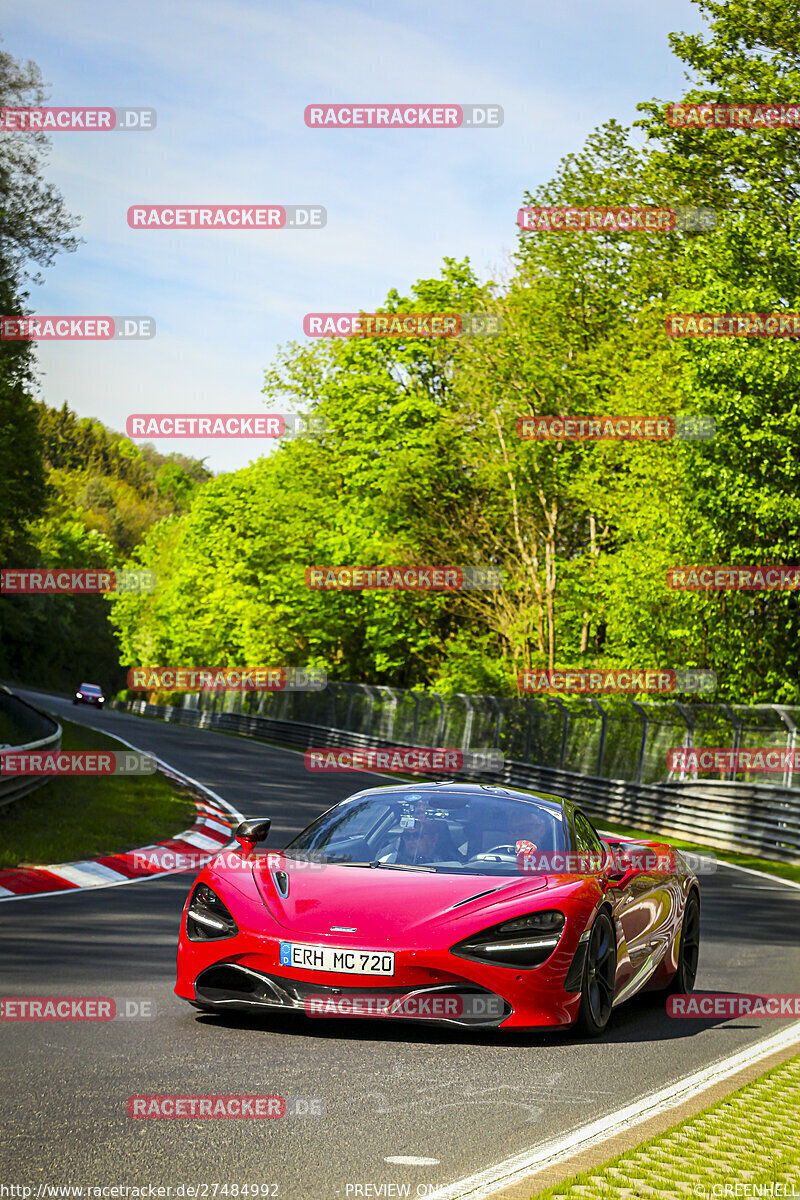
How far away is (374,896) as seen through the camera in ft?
23.7

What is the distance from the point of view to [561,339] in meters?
41.5

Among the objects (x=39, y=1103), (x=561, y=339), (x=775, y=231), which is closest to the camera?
(x=39, y=1103)

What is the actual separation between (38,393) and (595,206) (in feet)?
55.2

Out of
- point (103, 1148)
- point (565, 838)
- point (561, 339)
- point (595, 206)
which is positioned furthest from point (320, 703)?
point (103, 1148)

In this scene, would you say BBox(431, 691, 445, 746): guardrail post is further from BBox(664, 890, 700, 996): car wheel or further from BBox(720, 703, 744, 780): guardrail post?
BBox(664, 890, 700, 996): car wheel

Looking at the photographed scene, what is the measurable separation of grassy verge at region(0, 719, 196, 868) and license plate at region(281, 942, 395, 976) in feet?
28.1

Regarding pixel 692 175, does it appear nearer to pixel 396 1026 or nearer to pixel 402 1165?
pixel 396 1026
